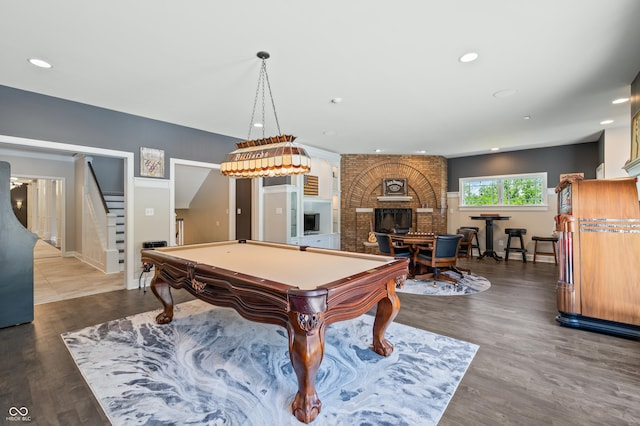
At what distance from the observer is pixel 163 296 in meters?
3.06

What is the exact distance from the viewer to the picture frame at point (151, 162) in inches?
177

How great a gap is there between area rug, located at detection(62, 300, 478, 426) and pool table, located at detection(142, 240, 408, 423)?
0.69 ft

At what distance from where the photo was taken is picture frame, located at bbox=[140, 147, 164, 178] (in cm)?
450

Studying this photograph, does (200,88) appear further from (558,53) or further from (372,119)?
(558,53)

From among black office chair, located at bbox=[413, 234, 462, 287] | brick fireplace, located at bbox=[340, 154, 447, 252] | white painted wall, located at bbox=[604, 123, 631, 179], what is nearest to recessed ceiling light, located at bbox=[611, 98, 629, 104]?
white painted wall, located at bbox=[604, 123, 631, 179]

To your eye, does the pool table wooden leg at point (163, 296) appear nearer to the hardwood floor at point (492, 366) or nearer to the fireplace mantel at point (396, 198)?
the hardwood floor at point (492, 366)

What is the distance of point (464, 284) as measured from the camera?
4.57 meters

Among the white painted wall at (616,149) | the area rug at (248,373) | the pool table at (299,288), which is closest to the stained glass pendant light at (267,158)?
the pool table at (299,288)

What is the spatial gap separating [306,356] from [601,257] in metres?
3.20

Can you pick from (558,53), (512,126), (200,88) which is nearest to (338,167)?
(512,126)

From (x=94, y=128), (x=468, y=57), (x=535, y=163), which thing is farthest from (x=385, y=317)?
(x=535, y=163)

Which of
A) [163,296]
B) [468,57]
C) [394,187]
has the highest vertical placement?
[468,57]

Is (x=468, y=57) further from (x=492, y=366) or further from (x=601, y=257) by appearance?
(x=492, y=366)

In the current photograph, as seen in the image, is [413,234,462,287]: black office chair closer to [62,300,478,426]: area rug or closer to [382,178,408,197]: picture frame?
[62,300,478,426]: area rug
